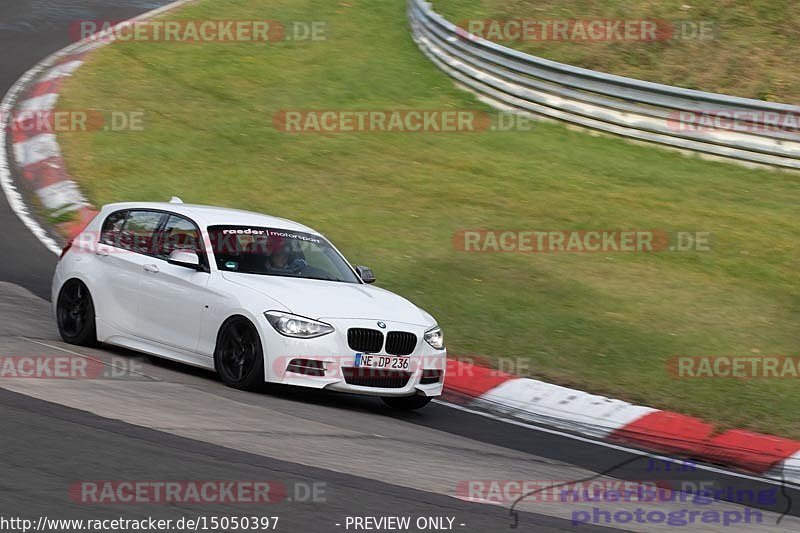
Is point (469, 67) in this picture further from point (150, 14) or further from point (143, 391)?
point (143, 391)

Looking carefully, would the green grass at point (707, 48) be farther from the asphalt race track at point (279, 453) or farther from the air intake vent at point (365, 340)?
the air intake vent at point (365, 340)

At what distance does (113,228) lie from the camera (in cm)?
1086

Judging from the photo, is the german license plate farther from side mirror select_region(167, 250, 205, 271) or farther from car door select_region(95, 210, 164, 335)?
car door select_region(95, 210, 164, 335)

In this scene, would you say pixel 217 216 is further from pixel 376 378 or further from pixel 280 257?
pixel 376 378

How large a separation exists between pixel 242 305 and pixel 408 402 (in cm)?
167

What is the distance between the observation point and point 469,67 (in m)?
20.8

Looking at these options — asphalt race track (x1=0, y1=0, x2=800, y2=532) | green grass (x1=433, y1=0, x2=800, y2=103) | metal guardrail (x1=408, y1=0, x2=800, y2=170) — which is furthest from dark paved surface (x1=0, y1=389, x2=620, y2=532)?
green grass (x1=433, y1=0, x2=800, y2=103)

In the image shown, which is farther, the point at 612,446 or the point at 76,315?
the point at 76,315

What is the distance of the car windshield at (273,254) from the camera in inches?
392

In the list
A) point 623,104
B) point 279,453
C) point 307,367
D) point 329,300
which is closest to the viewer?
point 279,453

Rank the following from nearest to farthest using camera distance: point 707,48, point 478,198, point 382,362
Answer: point 382,362 → point 478,198 → point 707,48

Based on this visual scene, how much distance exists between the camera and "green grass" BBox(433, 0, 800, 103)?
18.9m

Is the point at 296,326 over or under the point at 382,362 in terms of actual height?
over

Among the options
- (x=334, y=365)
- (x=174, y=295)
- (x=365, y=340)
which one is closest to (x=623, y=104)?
(x=365, y=340)
